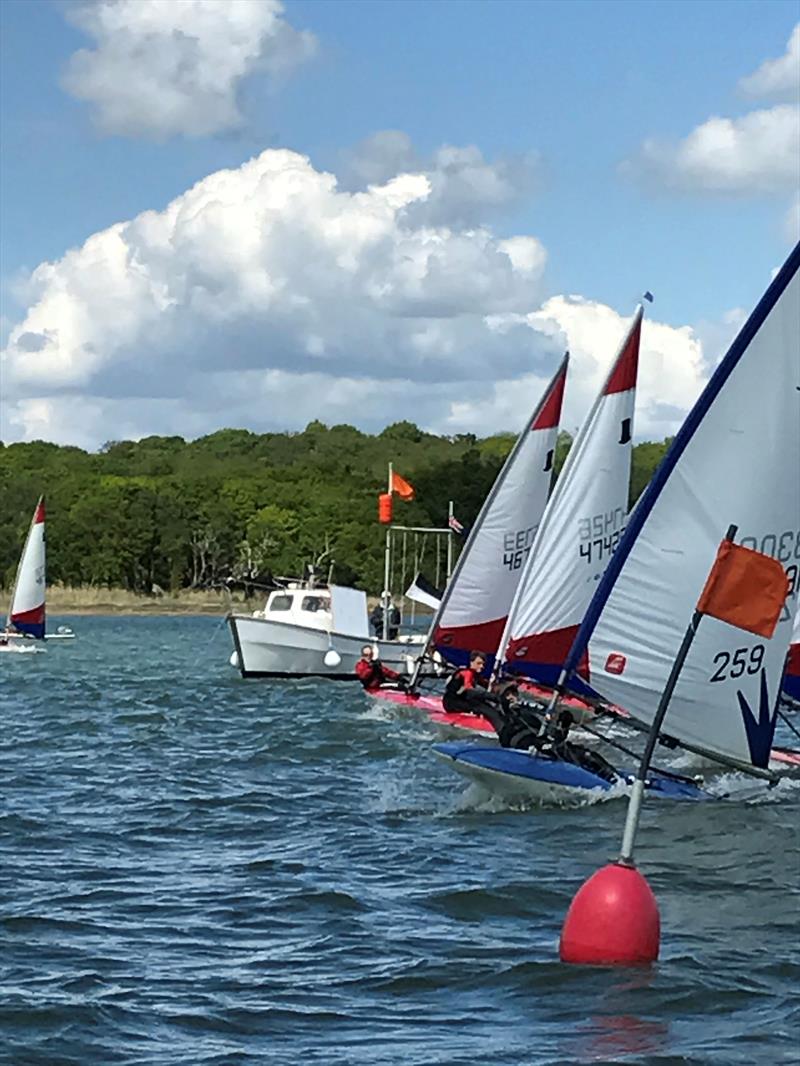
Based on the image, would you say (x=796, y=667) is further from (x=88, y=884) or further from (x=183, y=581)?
(x=183, y=581)

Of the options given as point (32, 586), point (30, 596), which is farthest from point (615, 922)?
point (30, 596)

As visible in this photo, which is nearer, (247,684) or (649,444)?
(247,684)

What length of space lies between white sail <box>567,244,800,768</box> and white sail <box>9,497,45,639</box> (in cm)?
4307

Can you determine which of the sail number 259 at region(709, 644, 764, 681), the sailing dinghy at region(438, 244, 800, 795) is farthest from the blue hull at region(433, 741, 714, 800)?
the sail number 259 at region(709, 644, 764, 681)

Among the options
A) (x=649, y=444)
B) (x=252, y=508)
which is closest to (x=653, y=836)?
(x=252, y=508)

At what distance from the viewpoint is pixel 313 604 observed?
45406 millimetres

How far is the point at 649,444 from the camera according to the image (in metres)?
156

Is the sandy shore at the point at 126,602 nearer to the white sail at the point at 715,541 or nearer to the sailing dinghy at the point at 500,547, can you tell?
the sailing dinghy at the point at 500,547

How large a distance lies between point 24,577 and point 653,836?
43.6m

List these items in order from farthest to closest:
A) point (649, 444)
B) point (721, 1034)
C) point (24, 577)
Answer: point (649, 444)
point (24, 577)
point (721, 1034)

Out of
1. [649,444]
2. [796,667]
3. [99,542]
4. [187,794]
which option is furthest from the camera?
[649,444]

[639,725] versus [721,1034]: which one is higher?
[639,725]

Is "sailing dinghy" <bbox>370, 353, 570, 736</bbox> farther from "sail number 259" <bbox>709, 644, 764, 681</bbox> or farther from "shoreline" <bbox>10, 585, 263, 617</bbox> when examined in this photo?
"shoreline" <bbox>10, 585, 263, 617</bbox>

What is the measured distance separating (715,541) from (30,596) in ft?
149
